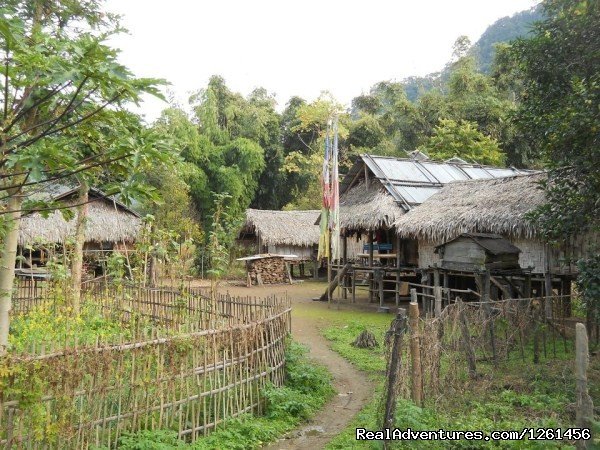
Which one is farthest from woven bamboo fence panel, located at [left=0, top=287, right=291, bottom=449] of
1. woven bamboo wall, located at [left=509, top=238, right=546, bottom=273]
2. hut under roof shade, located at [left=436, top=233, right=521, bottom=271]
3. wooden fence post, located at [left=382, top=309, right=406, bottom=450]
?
woven bamboo wall, located at [left=509, top=238, right=546, bottom=273]

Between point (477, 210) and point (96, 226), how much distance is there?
13.4 metres

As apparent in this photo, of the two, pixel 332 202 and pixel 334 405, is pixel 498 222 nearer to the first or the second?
pixel 332 202

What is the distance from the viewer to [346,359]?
9.45 m

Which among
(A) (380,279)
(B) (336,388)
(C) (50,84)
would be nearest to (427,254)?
(A) (380,279)

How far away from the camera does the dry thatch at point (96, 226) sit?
18.3 meters

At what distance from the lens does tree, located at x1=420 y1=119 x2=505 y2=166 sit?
24.9 meters

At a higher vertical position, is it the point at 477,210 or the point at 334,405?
the point at 477,210

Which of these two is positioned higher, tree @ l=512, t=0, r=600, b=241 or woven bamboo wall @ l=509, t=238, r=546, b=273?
tree @ l=512, t=0, r=600, b=241

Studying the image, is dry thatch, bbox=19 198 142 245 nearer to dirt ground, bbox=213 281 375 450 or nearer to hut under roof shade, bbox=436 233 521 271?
dirt ground, bbox=213 281 375 450

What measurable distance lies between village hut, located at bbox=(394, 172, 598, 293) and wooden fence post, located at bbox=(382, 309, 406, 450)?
6.47m

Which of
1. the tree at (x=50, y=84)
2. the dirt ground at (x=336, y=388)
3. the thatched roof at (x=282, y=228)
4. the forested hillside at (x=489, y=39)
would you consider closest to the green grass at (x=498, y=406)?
the dirt ground at (x=336, y=388)

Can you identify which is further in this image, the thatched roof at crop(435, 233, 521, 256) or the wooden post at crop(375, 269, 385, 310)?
the wooden post at crop(375, 269, 385, 310)

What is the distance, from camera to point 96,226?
19531mm

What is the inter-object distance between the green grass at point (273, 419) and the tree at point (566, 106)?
4.37 meters
